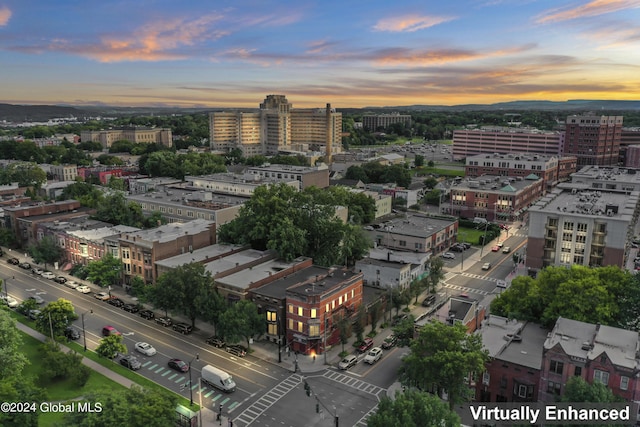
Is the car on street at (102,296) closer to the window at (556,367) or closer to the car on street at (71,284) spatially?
the car on street at (71,284)

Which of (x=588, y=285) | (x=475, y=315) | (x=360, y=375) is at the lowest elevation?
(x=360, y=375)

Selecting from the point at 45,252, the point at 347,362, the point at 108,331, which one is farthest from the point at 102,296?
the point at 347,362

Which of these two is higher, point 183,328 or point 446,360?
point 446,360

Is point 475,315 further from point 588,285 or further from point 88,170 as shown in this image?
point 88,170

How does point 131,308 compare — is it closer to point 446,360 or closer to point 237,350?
point 237,350

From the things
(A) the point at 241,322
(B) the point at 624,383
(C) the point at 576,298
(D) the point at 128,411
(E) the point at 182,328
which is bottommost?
(E) the point at 182,328

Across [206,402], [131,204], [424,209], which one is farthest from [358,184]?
[206,402]

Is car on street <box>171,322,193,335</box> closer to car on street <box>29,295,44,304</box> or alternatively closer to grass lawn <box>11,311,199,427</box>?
grass lawn <box>11,311,199,427</box>
